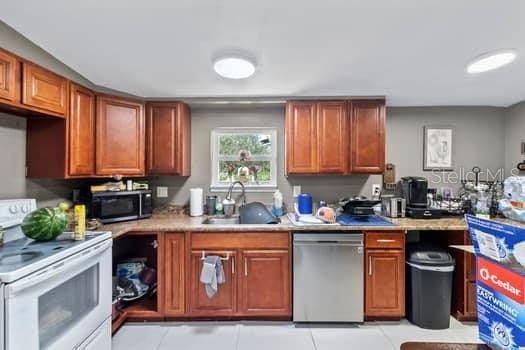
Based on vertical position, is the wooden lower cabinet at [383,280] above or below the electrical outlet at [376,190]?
below

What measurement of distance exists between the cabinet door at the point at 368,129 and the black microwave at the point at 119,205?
6.99 feet

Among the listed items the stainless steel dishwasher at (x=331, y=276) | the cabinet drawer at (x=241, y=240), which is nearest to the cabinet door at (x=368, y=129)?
the stainless steel dishwasher at (x=331, y=276)

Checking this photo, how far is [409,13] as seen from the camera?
1475 mm

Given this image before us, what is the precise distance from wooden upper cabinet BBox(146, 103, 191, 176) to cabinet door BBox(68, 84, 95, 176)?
0.52 meters

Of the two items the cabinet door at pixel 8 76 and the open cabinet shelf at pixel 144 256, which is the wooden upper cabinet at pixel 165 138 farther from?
the cabinet door at pixel 8 76

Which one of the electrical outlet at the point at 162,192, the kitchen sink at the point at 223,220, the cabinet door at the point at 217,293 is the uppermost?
the electrical outlet at the point at 162,192

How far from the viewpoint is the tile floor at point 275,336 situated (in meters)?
2.12

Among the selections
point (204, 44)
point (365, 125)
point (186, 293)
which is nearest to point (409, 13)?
point (204, 44)

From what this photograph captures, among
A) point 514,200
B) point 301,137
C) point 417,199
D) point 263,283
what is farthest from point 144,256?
point 514,200

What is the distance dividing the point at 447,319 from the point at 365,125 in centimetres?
185

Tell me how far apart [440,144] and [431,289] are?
1.67 meters

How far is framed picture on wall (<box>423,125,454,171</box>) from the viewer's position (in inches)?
124

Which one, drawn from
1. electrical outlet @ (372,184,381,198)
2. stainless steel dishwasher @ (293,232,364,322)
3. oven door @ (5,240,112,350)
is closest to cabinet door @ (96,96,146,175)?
oven door @ (5,240,112,350)

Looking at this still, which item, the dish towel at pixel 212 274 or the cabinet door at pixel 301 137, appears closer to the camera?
the dish towel at pixel 212 274
